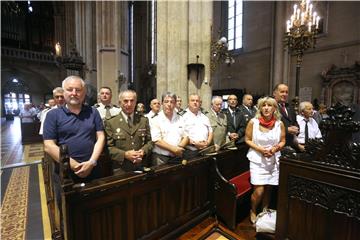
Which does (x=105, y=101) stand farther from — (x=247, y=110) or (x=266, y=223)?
(x=266, y=223)

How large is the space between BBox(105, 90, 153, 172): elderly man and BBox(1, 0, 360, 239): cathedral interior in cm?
42

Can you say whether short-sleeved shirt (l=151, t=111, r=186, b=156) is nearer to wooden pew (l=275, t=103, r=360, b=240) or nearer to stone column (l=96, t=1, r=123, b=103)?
wooden pew (l=275, t=103, r=360, b=240)

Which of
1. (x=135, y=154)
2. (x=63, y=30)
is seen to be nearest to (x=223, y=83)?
(x=135, y=154)

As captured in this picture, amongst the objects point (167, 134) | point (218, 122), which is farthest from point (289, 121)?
point (167, 134)

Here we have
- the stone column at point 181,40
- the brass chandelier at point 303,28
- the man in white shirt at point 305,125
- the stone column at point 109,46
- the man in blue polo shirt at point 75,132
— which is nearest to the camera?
the man in blue polo shirt at point 75,132

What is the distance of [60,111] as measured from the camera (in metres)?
1.92

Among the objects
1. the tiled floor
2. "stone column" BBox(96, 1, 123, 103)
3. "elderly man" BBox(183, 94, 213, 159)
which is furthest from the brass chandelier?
the tiled floor

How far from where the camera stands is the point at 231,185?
8.13 ft

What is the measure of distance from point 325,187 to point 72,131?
7.18 ft

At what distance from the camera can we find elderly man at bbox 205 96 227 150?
11.7 feet

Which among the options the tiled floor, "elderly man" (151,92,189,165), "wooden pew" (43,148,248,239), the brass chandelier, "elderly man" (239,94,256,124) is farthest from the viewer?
the tiled floor

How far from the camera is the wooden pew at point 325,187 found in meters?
1.63

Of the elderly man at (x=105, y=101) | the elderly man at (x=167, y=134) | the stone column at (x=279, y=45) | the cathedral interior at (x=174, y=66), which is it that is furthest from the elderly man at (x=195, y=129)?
the stone column at (x=279, y=45)

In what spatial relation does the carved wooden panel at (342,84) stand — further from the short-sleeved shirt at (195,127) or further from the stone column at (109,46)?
the stone column at (109,46)
